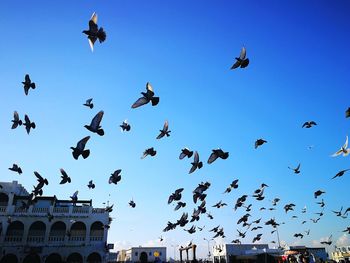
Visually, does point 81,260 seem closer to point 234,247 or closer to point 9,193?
point 9,193

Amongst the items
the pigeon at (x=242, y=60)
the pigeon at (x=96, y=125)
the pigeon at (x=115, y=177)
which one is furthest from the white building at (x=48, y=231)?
the pigeon at (x=242, y=60)

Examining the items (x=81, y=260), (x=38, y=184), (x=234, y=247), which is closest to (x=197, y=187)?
(x=38, y=184)

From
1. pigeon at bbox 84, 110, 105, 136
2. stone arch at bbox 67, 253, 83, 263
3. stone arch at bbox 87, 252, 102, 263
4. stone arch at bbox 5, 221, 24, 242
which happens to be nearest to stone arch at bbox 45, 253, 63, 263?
stone arch at bbox 67, 253, 83, 263

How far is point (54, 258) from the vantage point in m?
31.9

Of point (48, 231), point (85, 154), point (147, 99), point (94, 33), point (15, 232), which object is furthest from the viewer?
point (48, 231)

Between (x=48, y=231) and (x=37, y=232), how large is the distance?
138 cm

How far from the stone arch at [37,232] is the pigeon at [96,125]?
29.1 meters

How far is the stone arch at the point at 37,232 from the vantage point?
32250 mm

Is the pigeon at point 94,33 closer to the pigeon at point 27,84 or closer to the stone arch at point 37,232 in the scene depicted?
the pigeon at point 27,84

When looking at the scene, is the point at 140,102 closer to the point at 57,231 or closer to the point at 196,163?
the point at 196,163

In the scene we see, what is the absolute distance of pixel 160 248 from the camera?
57.7 metres

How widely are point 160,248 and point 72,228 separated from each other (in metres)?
28.3

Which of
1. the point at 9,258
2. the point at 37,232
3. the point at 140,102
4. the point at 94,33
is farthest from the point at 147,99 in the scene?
the point at 9,258

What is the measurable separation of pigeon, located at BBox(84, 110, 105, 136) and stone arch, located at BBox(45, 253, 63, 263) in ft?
92.5
